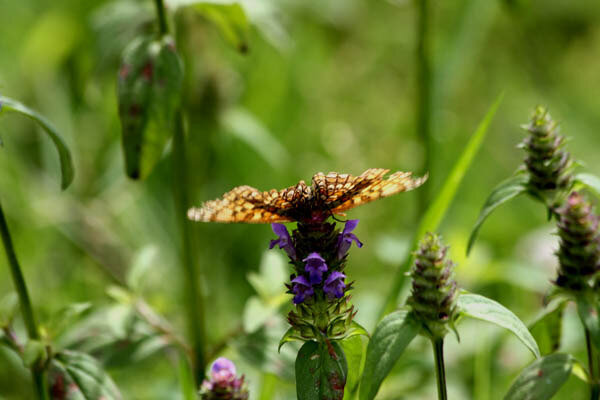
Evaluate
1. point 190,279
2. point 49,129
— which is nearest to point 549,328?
point 190,279

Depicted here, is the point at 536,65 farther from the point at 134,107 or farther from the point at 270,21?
the point at 134,107

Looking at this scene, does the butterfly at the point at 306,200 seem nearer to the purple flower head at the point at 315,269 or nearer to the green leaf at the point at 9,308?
the purple flower head at the point at 315,269

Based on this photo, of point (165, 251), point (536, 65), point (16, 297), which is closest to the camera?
point (16, 297)

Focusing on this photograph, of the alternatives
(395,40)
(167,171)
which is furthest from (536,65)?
(167,171)

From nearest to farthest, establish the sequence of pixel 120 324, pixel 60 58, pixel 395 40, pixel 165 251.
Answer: pixel 120 324 < pixel 165 251 < pixel 60 58 < pixel 395 40

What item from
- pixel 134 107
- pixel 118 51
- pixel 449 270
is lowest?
pixel 449 270

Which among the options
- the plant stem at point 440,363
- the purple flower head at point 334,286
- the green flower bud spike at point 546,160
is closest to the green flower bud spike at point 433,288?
the plant stem at point 440,363

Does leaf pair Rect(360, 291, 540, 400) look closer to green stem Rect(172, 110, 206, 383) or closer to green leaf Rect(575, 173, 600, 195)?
green leaf Rect(575, 173, 600, 195)
